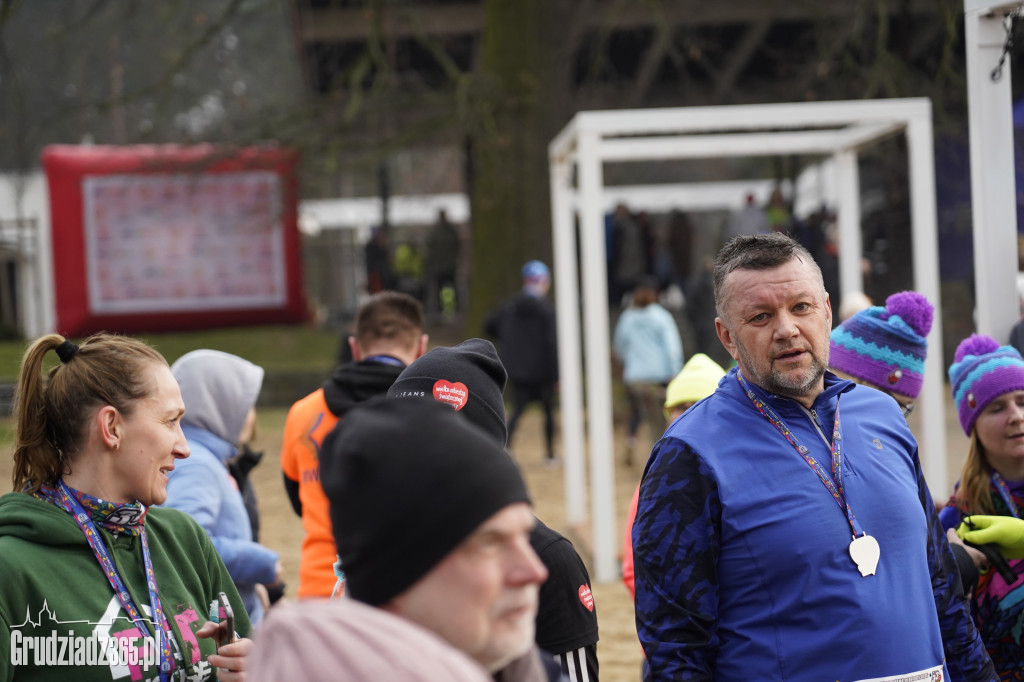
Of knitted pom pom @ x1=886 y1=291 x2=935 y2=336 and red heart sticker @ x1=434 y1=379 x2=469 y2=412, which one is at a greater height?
knitted pom pom @ x1=886 y1=291 x2=935 y2=336

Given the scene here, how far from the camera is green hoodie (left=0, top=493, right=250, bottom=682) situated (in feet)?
7.27

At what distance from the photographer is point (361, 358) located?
4020 millimetres

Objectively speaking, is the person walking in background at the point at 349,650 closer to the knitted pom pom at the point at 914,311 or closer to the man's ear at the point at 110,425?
the man's ear at the point at 110,425

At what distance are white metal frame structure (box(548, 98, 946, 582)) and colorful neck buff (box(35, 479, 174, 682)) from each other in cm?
436

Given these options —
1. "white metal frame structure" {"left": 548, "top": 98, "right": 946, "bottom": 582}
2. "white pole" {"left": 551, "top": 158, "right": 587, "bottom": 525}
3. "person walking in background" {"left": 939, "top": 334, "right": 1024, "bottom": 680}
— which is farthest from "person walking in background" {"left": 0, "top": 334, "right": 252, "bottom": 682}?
"white pole" {"left": 551, "top": 158, "right": 587, "bottom": 525}

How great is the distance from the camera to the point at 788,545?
2275 mm

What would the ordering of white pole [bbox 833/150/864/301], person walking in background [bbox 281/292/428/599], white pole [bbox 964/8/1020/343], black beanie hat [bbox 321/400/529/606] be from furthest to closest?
1. white pole [bbox 833/150/864/301]
2. person walking in background [bbox 281/292/428/599]
3. white pole [bbox 964/8/1020/343]
4. black beanie hat [bbox 321/400/529/606]

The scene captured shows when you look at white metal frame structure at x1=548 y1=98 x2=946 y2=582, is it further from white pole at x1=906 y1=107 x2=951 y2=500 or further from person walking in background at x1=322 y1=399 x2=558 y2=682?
person walking in background at x1=322 y1=399 x2=558 y2=682

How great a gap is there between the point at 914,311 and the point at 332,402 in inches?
73.6

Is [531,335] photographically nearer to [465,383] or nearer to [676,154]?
[676,154]

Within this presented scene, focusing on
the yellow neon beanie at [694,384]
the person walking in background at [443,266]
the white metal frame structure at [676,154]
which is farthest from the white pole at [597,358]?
the person walking in background at [443,266]

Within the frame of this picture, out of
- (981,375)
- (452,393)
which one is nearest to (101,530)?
(452,393)

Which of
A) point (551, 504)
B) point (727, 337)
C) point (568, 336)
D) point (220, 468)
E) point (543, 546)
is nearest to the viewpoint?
point (543, 546)

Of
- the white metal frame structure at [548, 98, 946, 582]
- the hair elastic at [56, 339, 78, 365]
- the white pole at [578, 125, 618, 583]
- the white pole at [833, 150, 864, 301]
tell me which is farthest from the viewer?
the white pole at [833, 150, 864, 301]
